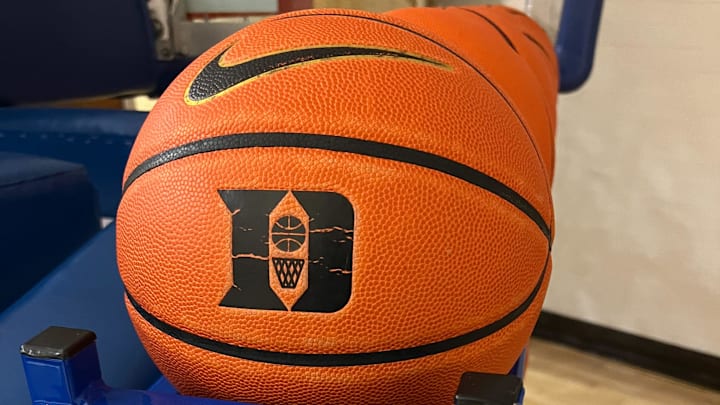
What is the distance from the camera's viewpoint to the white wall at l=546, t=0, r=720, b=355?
5.93 feet

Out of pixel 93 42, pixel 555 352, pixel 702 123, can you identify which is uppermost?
pixel 93 42

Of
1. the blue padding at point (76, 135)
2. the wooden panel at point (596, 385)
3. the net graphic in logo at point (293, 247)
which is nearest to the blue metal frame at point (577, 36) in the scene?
the wooden panel at point (596, 385)

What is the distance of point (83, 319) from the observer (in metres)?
0.80

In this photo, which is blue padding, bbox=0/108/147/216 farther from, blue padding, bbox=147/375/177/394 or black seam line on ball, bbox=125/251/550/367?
black seam line on ball, bbox=125/251/550/367

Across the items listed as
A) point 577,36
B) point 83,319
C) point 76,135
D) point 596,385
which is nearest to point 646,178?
point 577,36

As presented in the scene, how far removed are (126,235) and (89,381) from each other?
117 millimetres

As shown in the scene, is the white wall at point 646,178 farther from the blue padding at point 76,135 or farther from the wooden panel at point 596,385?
the blue padding at point 76,135

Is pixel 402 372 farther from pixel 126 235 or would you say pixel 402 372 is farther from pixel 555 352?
pixel 555 352

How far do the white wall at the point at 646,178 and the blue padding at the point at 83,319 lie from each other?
1.57m

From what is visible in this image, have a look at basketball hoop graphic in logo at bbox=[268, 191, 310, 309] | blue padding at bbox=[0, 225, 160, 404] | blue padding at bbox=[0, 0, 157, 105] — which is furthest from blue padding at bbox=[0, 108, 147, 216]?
basketball hoop graphic in logo at bbox=[268, 191, 310, 309]

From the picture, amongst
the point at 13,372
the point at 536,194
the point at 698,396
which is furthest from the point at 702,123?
the point at 13,372

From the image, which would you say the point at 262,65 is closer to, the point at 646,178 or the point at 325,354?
the point at 325,354

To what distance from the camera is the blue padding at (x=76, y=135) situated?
1304mm

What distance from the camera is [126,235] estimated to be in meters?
0.52
